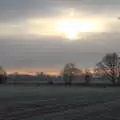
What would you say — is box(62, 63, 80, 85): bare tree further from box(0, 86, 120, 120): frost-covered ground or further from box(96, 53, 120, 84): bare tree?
box(0, 86, 120, 120): frost-covered ground

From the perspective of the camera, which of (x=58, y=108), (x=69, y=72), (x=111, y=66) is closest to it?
(x=58, y=108)

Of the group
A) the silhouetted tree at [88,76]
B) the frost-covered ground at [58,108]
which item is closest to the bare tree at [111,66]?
the silhouetted tree at [88,76]

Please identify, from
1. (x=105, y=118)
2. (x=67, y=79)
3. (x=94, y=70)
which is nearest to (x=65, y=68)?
(x=67, y=79)

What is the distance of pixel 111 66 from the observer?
15562cm

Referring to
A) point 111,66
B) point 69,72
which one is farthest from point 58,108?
point 69,72

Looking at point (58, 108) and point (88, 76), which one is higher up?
point (88, 76)

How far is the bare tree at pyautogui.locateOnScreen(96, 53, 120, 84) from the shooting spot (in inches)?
5959

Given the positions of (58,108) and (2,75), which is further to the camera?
(2,75)

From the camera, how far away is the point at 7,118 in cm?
2841

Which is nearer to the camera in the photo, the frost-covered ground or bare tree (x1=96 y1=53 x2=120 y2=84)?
the frost-covered ground

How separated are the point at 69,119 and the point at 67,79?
148 m

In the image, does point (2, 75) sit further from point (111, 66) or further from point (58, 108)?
point (58, 108)

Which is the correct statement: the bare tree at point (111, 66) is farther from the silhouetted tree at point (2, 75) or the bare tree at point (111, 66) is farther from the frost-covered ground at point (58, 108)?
the frost-covered ground at point (58, 108)

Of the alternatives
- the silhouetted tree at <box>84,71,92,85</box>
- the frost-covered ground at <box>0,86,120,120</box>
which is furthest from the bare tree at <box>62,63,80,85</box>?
the frost-covered ground at <box>0,86,120,120</box>
